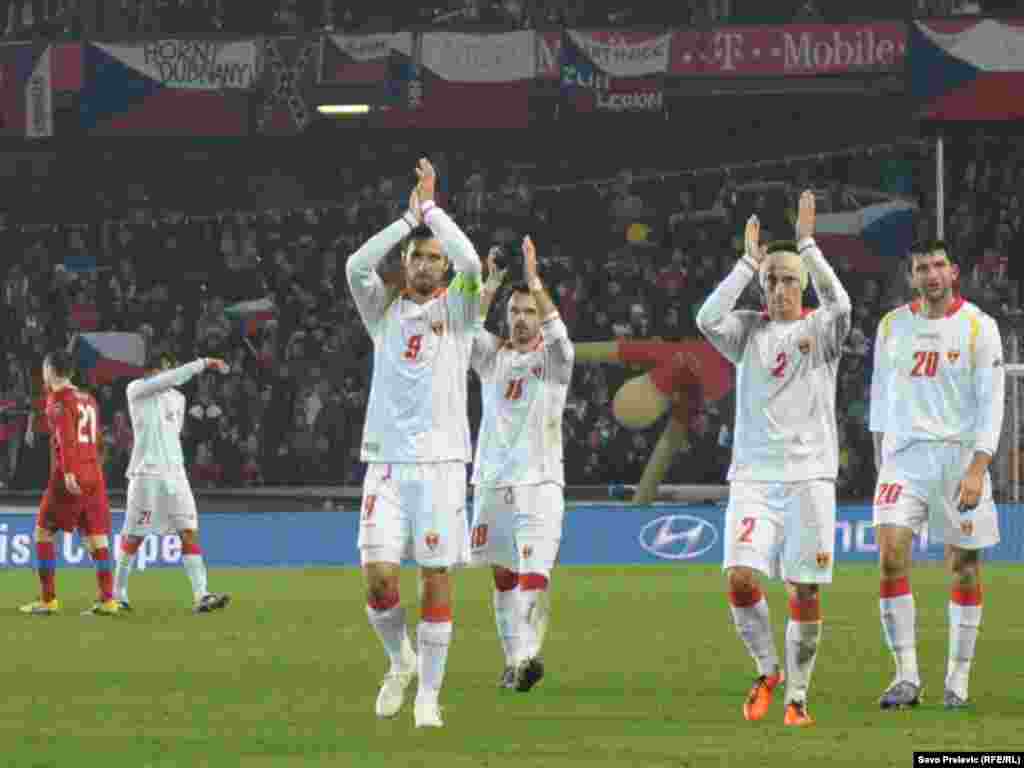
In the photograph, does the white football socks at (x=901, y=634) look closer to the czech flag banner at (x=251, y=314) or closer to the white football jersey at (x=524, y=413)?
the white football jersey at (x=524, y=413)

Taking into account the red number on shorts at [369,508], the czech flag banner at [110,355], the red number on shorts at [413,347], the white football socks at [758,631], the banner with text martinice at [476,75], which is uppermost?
the banner with text martinice at [476,75]

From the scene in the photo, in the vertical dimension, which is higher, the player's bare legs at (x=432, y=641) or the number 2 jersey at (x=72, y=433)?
the number 2 jersey at (x=72, y=433)

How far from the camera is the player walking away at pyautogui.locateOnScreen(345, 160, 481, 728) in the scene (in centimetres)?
1173

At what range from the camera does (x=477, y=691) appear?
45.8 feet

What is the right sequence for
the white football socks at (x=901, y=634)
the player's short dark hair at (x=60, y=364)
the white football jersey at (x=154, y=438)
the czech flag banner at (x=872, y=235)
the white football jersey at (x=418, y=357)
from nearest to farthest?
1. the white football jersey at (x=418, y=357)
2. the white football socks at (x=901, y=634)
3. the player's short dark hair at (x=60, y=364)
4. the white football jersey at (x=154, y=438)
5. the czech flag banner at (x=872, y=235)

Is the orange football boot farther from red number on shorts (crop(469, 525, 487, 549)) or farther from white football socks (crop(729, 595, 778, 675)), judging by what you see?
red number on shorts (crop(469, 525, 487, 549))

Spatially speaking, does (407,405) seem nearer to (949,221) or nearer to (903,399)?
(903,399)

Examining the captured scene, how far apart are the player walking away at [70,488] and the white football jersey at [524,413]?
7.55 metres

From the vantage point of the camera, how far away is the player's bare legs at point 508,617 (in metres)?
14.1

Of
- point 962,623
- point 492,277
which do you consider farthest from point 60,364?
point 962,623

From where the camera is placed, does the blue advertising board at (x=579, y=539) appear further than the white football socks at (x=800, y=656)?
Yes

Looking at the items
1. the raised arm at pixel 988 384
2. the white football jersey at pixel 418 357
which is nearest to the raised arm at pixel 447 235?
the white football jersey at pixel 418 357

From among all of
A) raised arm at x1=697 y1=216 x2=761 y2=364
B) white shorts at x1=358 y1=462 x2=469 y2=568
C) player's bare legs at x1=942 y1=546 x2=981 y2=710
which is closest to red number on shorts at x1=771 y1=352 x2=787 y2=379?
raised arm at x1=697 y1=216 x2=761 y2=364

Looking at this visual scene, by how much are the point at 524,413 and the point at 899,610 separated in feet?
10.8
